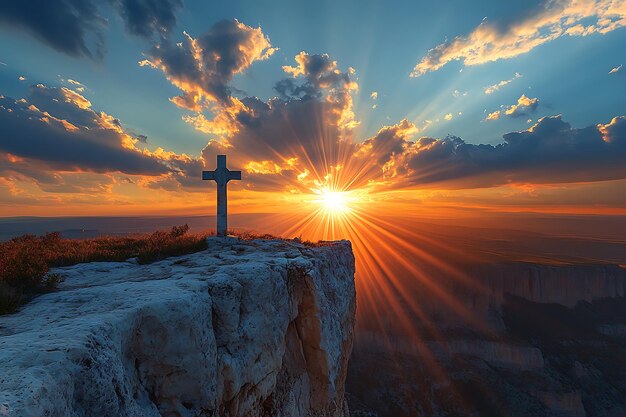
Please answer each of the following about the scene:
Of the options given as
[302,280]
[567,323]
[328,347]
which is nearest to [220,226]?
[302,280]

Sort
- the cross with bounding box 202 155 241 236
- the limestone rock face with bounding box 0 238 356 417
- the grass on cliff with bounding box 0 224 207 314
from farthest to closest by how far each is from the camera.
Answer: the cross with bounding box 202 155 241 236 < the grass on cliff with bounding box 0 224 207 314 < the limestone rock face with bounding box 0 238 356 417

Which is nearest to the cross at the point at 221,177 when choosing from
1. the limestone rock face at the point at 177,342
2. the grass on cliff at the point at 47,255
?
the grass on cliff at the point at 47,255

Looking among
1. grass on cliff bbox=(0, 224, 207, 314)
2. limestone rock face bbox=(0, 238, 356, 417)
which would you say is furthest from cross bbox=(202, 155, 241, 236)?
limestone rock face bbox=(0, 238, 356, 417)

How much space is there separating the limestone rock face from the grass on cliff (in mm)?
487

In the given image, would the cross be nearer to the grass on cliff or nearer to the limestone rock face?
the grass on cliff

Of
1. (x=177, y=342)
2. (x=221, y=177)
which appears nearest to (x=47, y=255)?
(x=177, y=342)

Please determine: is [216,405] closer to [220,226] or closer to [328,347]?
[328,347]

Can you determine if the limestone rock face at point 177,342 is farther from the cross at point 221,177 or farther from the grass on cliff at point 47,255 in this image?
the cross at point 221,177

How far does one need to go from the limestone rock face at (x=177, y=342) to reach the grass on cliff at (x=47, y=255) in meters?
0.49

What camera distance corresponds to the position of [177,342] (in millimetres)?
5859

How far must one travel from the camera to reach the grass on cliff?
6.70m

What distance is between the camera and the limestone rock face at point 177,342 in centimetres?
371

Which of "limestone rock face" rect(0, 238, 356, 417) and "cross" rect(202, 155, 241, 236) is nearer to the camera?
"limestone rock face" rect(0, 238, 356, 417)

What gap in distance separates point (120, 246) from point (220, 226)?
6411 mm
